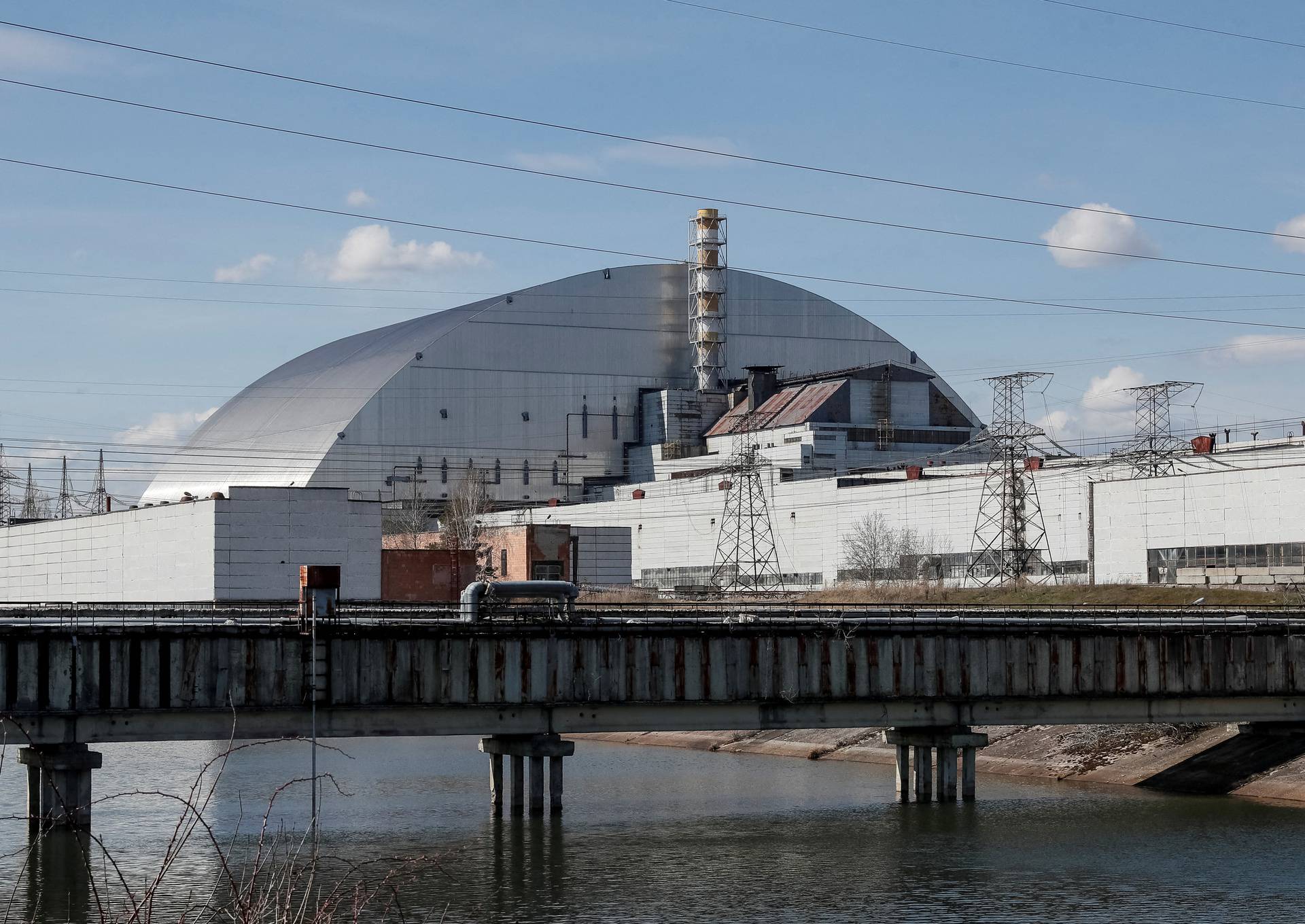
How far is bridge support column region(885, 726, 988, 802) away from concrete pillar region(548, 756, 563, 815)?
33.2ft

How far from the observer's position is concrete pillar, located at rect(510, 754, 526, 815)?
148 feet

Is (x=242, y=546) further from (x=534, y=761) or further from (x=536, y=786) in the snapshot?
(x=536, y=786)

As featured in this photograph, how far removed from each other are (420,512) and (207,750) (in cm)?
7589

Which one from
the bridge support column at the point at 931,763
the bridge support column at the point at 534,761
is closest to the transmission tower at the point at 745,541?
the bridge support column at the point at 931,763

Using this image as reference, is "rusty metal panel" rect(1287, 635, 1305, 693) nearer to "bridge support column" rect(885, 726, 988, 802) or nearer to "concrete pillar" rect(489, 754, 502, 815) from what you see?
"bridge support column" rect(885, 726, 988, 802)

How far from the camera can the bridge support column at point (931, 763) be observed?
4856 centimetres

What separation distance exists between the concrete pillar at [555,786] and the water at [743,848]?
58 cm

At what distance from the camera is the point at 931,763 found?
48.9 meters

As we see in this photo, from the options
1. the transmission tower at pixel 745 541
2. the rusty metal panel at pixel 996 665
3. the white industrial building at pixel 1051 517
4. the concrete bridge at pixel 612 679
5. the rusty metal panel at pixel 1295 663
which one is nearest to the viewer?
the concrete bridge at pixel 612 679

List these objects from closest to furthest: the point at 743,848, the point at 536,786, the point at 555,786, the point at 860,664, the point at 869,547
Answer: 1. the point at 743,848
2. the point at 536,786
3. the point at 555,786
4. the point at 860,664
5. the point at 869,547

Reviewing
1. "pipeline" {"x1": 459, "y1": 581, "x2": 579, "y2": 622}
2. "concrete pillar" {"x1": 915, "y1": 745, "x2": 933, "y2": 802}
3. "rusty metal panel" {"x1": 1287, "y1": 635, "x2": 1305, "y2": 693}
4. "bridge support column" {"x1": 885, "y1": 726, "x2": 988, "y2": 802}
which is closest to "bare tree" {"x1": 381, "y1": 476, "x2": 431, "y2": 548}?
"pipeline" {"x1": 459, "y1": 581, "x2": 579, "y2": 622}

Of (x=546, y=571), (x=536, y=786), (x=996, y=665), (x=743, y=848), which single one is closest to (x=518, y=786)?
(x=536, y=786)

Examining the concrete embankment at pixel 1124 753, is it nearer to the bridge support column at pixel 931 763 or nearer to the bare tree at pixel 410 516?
the bridge support column at pixel 931 763

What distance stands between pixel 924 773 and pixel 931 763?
19.9 inches
